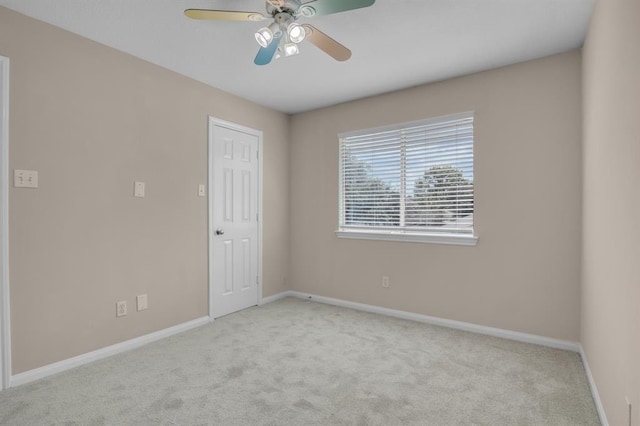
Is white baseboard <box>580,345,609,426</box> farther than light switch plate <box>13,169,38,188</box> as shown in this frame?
No

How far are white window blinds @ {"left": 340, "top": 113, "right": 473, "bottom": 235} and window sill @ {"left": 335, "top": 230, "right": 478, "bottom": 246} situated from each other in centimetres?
8

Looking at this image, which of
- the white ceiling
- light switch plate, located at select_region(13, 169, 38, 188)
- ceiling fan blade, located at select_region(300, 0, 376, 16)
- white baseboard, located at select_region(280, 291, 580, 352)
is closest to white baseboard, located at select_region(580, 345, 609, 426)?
white baseboard, located at select_region(280, 291, 580, 352)

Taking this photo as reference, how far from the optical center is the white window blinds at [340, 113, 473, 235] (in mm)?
3424

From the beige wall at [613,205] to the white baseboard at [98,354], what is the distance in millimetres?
3293

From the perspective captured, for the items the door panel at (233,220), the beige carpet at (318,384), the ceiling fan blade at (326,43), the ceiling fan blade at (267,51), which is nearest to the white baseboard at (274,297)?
the door panel at (233,220)

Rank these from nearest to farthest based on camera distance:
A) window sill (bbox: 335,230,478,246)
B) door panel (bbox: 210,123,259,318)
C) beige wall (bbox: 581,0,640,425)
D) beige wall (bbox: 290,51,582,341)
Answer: beige wall (bbox: 581,0,640,425)
beige wall (bbox: 290,51,582,341)
window sill (bbox: 335,230,478,246)
door panel (bbox: 210,123,259,318)

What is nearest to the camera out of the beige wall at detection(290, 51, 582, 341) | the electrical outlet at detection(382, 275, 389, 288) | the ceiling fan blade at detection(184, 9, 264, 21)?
the ceiling fan blade at detection(184, 9, 264, 21)

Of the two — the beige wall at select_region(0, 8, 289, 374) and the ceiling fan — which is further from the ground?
the ceiling fan

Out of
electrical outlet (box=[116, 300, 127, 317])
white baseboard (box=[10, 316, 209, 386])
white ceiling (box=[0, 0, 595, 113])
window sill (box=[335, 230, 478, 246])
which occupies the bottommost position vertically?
white baseboard (box=[10, 316, 209, 386])

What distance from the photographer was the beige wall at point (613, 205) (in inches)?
55.3

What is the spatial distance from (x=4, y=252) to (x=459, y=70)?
3893mm

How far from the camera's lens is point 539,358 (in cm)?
271

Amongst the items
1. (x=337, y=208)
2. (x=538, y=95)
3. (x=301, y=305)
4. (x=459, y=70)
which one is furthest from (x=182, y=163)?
(x=538, y=95)

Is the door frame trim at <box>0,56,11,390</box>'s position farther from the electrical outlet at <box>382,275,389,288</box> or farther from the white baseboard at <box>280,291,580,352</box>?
the electrical outlet at <box>382,275,389,288</box>
